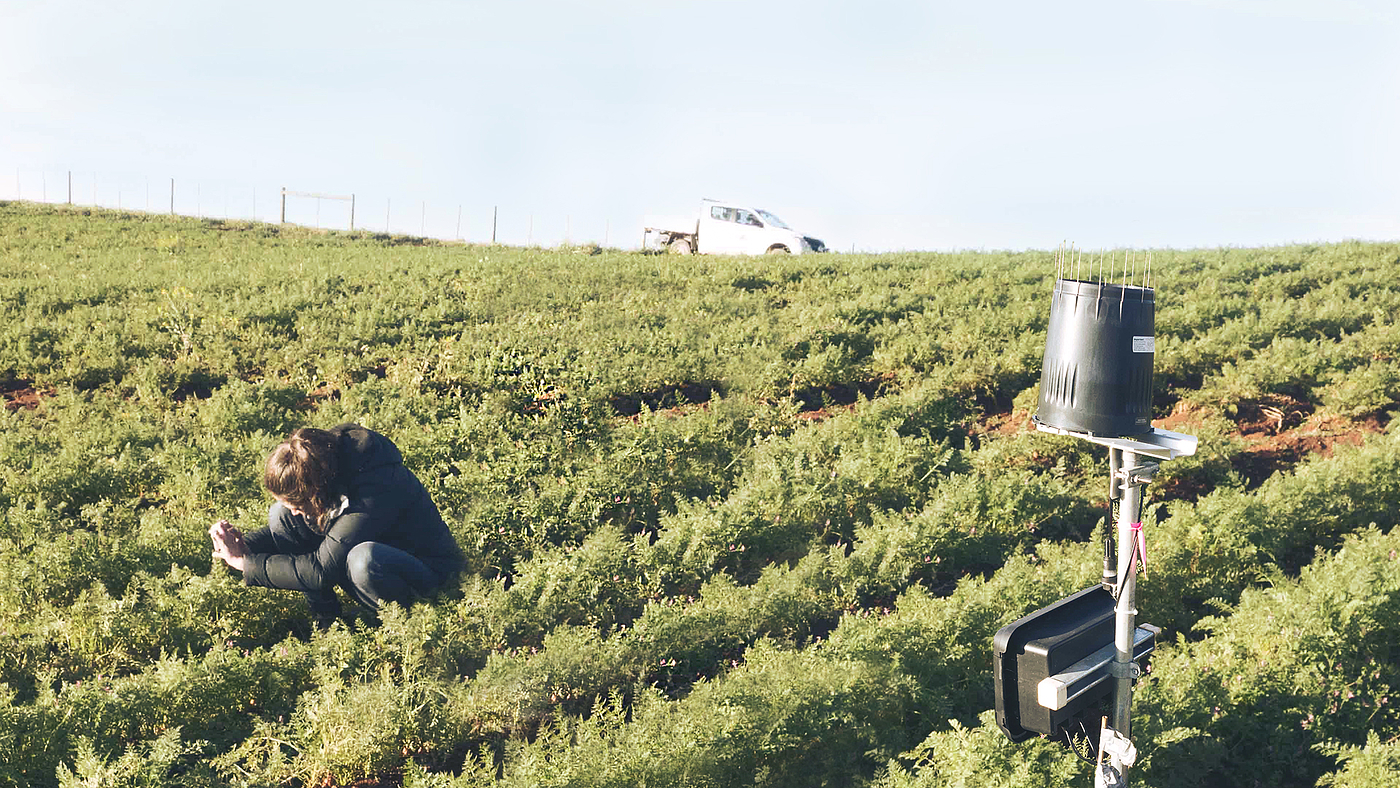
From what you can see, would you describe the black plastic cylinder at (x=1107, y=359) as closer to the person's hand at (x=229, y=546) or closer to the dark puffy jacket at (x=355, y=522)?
the dark puffy jacket at (x=355, y=522)

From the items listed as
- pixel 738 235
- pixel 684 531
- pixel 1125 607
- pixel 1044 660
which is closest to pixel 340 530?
pixel 684 531

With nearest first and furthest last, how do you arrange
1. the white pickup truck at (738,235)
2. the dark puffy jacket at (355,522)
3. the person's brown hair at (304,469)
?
1. the person's brown hair at (304,469)
2. the dark puffy jacket at (355,522)
3. the white pickup truck at (738,235)

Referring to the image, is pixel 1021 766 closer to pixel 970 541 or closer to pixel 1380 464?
pixel 970 541

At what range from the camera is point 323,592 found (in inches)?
194

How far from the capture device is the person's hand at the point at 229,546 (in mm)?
4895

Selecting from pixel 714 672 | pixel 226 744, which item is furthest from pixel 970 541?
pixel 226 744

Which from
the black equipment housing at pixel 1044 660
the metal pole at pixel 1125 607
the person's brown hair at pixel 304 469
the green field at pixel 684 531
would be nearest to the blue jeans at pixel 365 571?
the green field at pixel 684 531

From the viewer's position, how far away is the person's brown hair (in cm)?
468

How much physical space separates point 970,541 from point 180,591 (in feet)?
14.3

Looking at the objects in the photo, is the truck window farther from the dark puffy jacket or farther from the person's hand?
the person's hand

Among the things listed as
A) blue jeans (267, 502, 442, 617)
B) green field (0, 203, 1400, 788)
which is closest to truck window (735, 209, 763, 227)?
green field (0, 203, 1400, 788)

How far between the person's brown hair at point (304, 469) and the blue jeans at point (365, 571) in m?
0.30

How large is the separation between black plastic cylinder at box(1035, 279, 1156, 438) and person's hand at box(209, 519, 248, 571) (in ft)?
13.5

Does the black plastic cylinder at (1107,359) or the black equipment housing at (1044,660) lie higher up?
the black plastic cylinder at (1107,359)
